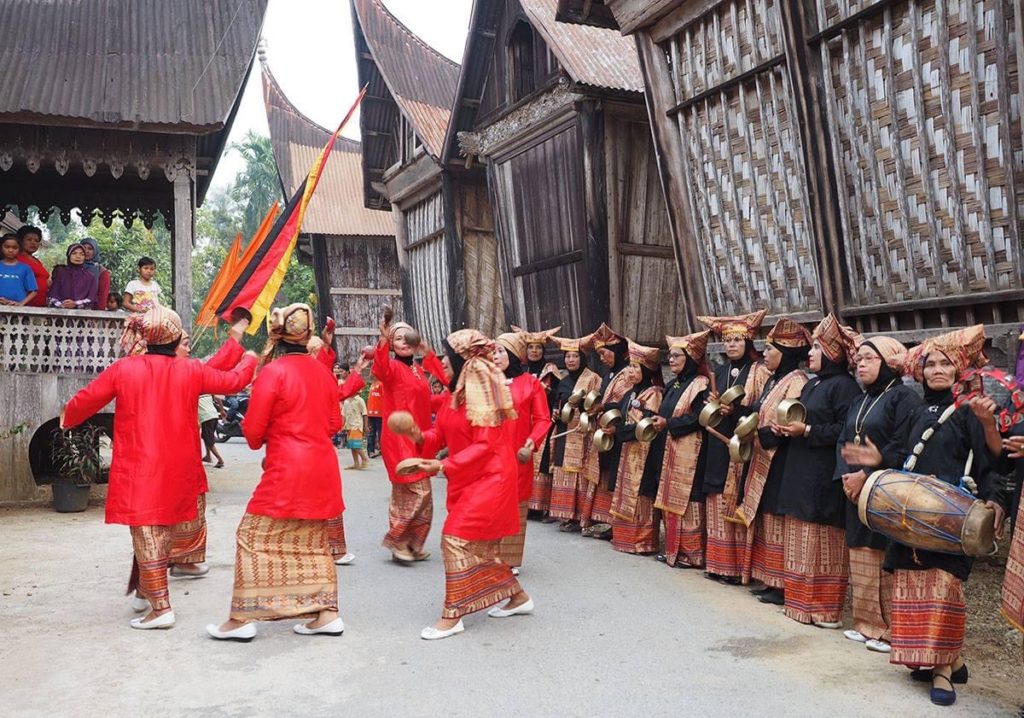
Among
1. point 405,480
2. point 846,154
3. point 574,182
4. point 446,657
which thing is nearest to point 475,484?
point 446,657

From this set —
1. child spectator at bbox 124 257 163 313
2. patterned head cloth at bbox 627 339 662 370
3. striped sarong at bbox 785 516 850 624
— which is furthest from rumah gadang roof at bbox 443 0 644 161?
striped sarong at bbox 785 516 850 624

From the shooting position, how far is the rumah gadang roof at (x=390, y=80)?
51.3ft

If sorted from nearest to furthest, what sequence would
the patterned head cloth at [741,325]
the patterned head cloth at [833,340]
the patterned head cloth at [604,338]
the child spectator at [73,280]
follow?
1. the patterned head cloth at [833,340]
2. the patterned head cloth at [741,325]
3. the patterned head cloth at [604,338]
4. the child spectator at [73,280]

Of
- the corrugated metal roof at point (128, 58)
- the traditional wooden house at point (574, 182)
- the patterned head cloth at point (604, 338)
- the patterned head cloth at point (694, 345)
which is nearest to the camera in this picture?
the patterned head cloth at point (694, 345)

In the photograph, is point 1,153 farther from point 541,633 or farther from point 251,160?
point 251,160

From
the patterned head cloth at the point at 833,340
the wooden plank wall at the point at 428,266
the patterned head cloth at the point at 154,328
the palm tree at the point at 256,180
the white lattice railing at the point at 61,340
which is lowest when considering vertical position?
the patterned head cloth at the point at 833,340

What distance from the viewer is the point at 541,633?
5.42 meters

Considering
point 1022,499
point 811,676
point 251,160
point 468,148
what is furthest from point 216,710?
point 251,160

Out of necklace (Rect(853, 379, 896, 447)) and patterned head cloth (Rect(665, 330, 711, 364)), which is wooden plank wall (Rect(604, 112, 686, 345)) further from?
necklace (Rect(853, 379, 896, 447))

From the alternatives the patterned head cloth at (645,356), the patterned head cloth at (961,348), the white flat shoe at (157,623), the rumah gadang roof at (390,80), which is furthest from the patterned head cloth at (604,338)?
the rumah gadang roof at (390,80)

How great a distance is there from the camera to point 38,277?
10648 mm

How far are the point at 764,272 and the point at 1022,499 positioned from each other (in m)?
4.42

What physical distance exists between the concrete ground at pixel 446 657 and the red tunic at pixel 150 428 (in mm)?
758

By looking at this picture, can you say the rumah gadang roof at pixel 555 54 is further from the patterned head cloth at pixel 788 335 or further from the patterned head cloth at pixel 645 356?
the patterned head cloth at pixel 788 335
